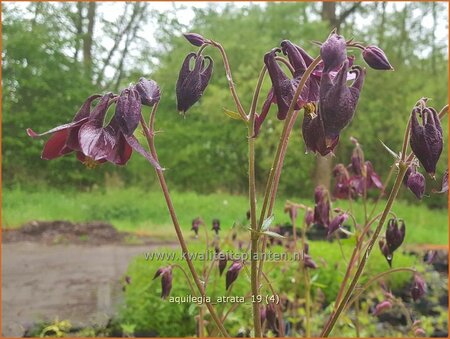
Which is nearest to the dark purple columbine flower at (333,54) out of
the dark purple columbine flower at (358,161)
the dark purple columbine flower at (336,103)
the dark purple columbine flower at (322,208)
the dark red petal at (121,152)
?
the dark purple columbine flower at (336,103)

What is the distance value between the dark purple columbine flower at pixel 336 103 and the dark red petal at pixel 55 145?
0.98 feet

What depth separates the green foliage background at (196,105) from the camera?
3.08 meters

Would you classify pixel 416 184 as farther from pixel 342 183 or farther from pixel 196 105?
pixel 196 105

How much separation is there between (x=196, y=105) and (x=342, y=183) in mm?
2105

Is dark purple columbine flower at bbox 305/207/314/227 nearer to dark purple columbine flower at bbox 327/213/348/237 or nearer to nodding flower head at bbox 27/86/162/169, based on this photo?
dark purple columbine flower at bbox 327/213/348/237

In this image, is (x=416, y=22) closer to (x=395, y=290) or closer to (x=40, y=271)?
(x=395, y=290)

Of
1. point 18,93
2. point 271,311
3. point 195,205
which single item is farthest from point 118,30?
point 271,311

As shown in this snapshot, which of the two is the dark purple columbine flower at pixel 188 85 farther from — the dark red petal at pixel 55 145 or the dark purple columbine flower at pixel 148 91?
the dark red petal at pixel 55 145

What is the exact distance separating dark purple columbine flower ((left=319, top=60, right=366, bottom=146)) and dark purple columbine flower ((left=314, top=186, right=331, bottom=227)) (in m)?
0.59

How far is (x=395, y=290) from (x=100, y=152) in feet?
7.71

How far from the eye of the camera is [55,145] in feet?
1.90

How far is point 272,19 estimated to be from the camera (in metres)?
3.95

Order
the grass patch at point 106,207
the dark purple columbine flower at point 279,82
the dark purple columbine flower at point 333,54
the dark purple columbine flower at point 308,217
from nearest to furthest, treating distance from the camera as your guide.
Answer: the dark purple columbine flower at point 333,54, the dark purple columbine flower at point 279,82, the dark purple columbine flower at point 308,217, the grass patch at point 106,207

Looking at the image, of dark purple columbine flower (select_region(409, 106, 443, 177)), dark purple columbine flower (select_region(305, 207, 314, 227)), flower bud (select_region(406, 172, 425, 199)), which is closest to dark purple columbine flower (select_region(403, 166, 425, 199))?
flower bud (select_region(406, 172, 425, 199))
